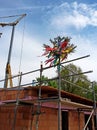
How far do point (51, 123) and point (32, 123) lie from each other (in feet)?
4.44

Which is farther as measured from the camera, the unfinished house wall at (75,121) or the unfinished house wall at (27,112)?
the unfinished house wall at (75,121)

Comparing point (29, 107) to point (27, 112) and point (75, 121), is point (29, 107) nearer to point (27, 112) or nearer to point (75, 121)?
point (27, 112)

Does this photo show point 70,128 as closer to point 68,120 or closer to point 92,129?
point 68,120

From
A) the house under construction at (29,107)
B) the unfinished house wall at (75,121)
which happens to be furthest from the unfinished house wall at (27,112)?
the unfinished house wall at (75,121)

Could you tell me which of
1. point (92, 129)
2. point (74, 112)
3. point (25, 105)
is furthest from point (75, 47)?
point (92, 129)

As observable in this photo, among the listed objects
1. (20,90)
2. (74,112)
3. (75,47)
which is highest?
(75,47)

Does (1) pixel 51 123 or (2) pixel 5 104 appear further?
(1) pixel 51 123

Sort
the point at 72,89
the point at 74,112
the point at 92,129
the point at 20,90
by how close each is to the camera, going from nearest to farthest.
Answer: the point at 20,90 → the point at 74,112 → the point at 92,129 → the point at 72,89

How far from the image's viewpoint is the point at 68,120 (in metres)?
11.0

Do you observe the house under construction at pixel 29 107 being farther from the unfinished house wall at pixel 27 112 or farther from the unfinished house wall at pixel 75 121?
the unfinished house wall at pixel 75 121

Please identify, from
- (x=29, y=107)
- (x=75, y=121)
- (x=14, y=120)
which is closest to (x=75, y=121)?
(x=75, y=121)

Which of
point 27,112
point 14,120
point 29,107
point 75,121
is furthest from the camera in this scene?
point 75,121

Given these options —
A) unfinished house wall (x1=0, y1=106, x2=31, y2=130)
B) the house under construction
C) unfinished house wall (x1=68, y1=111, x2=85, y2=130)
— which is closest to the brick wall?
unfinished house wall (x1=68, y1=111, x2=85, y2=130)

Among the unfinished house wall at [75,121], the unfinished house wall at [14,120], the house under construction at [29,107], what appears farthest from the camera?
the unfinished house wall at [75,121]
